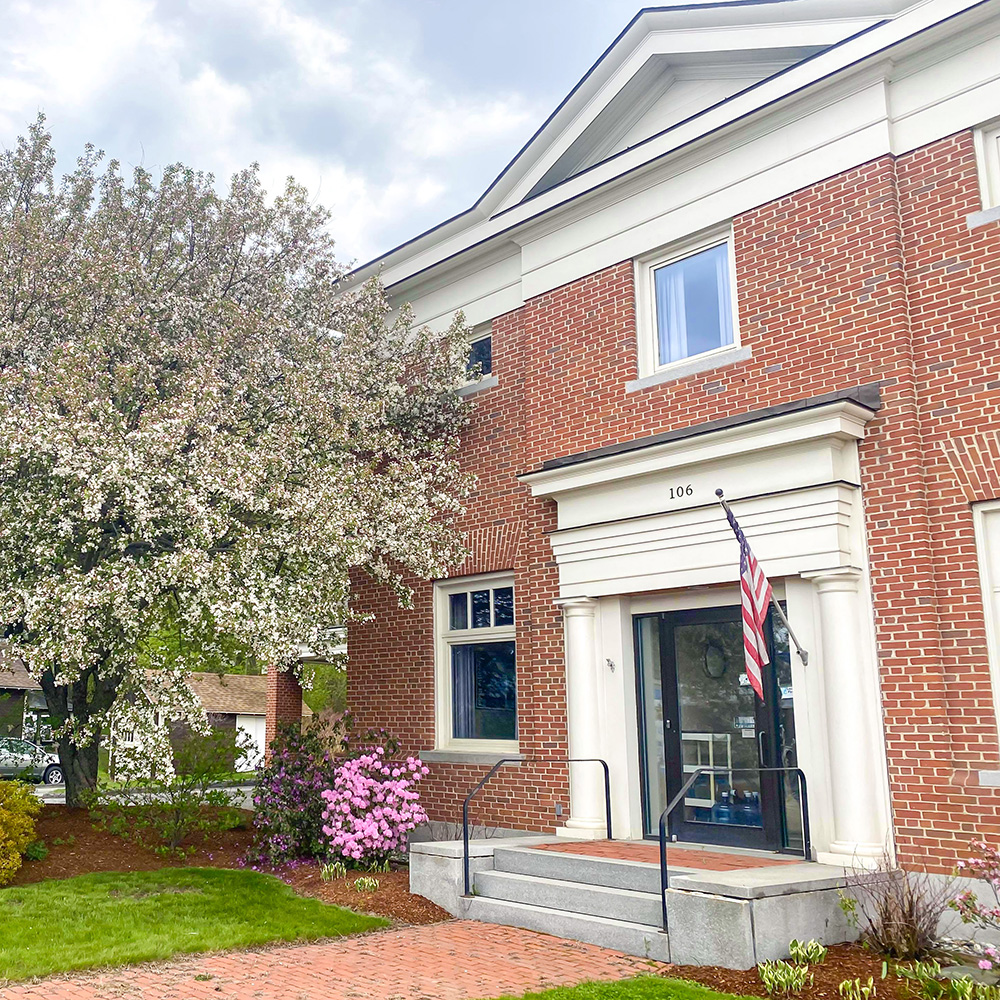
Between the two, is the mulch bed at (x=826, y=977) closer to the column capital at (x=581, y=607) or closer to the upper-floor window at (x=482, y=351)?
the column capital at (x=581, y=607)

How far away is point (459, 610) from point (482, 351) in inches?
134

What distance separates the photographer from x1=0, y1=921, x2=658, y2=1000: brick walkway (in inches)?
265

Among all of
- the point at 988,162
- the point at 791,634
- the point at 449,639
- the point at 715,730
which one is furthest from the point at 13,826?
the point at 988,162

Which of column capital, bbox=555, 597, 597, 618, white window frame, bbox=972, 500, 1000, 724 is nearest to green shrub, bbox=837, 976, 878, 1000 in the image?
white window frame, bbox=972, 500, 1000, 724

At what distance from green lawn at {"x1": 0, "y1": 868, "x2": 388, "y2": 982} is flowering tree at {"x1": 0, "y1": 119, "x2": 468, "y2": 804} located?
1418mm

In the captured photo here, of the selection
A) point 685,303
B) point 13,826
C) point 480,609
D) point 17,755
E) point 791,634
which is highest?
point 685,303

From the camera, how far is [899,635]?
327 inches

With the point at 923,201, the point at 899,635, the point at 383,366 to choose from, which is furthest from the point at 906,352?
the point at 383,366

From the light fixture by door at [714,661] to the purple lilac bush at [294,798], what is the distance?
160 inches

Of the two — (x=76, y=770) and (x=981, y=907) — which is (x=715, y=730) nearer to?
(x=981, y=907)

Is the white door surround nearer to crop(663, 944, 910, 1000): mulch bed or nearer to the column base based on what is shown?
the column base

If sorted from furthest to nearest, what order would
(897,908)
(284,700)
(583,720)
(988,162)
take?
1. (284,700)
2. (583,720)
3. (988,162)
4. (897,908)

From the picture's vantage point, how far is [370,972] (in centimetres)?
728

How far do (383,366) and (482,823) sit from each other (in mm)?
5556
